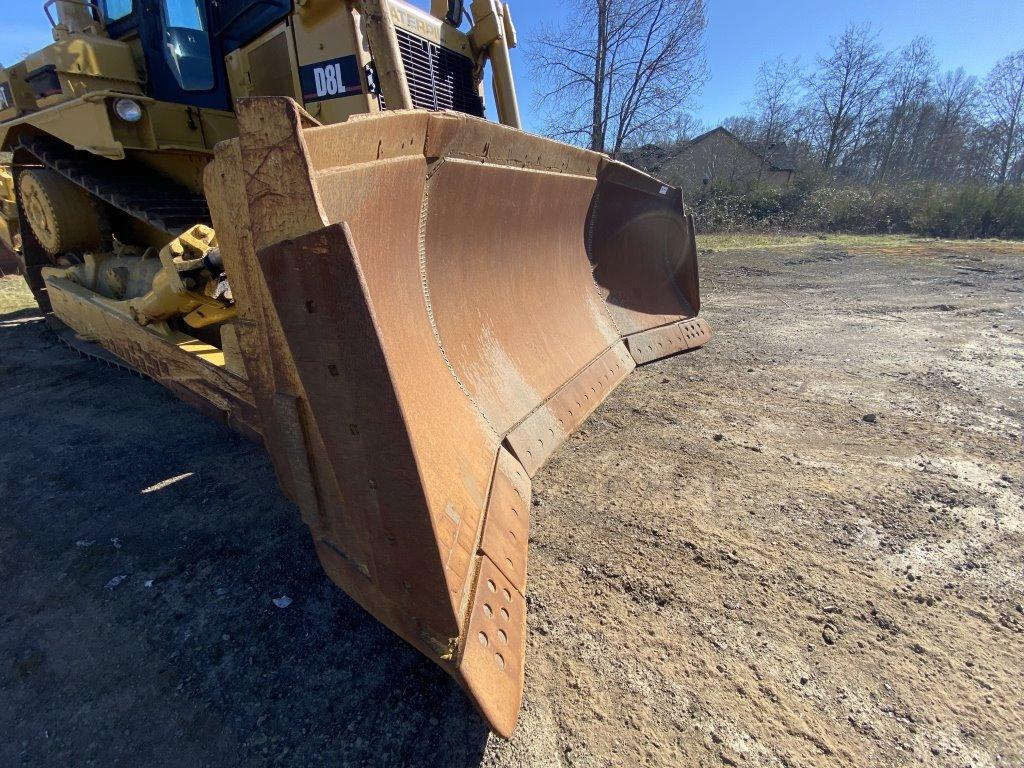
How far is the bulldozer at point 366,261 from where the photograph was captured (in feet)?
4.00

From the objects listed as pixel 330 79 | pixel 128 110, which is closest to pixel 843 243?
pixel 330 79

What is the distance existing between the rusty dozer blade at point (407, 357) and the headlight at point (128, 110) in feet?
7.65

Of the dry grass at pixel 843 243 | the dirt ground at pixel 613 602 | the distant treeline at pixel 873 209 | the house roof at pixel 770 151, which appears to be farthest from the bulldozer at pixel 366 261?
the house roof at pixel 770 151

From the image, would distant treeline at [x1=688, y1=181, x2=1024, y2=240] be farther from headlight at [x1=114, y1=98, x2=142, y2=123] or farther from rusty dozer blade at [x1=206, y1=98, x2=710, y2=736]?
headlight at [x1=114, y1=98, x2=142, y2=123]

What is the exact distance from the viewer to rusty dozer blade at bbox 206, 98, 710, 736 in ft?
3.83

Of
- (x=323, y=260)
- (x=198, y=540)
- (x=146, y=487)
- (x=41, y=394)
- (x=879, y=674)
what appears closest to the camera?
(x=323, y=260)

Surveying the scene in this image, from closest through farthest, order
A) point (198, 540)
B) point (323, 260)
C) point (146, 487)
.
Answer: point (323, 260)
point (198, 540)
point (146, 487)

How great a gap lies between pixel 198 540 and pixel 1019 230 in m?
24.2

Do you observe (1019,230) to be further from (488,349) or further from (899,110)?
(488,349)

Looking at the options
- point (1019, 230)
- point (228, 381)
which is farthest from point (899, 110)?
point (228, 381)

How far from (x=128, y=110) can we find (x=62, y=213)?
138cm

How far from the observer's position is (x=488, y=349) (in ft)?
8.29

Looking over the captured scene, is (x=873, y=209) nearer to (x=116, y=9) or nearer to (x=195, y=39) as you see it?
(x=195, y=39)

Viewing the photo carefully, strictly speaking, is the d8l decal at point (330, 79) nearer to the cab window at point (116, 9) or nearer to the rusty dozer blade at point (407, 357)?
the rusty dozer blade at point (407, 357)
